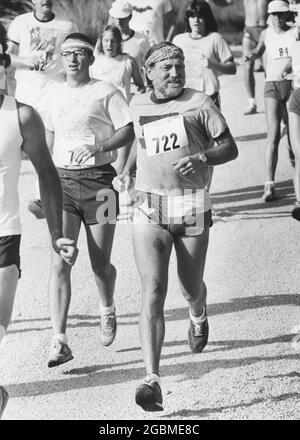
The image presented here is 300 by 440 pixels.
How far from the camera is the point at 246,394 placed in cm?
697

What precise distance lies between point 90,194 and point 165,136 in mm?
1130

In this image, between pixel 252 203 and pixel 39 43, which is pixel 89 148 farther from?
pixel 252 203

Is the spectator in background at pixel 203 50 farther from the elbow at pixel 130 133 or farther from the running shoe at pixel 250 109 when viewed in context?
the running shoe at pixel 250 109

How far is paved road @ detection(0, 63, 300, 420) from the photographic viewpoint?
6.89m

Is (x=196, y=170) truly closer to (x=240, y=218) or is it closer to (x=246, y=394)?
(x=246, y=394)

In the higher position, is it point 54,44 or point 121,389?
point 54,44

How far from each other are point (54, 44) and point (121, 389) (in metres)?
4.95

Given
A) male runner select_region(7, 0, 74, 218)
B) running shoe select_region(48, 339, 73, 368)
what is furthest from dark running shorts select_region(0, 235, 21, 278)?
Answer: male runner select_region(7, 0, 74, 218)

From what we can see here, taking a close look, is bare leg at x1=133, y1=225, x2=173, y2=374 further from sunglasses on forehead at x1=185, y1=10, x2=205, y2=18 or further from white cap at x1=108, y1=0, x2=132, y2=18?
white cap at x1=108, y1=0, x2=132, y2=18

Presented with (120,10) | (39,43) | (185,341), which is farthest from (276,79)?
(185,341)

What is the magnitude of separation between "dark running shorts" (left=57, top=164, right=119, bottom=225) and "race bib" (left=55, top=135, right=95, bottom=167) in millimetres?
47

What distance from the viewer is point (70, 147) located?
8.09m

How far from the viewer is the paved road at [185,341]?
22.6 ft
